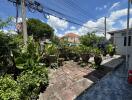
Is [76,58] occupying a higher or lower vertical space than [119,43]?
lower

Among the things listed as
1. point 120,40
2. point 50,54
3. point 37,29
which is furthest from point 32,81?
point 37,29

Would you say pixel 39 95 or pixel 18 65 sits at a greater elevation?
pixel 18 65

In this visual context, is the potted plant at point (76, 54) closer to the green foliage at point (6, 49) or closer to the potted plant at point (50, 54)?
the potted plant at point (50, 54)

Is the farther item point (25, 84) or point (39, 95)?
point (39, 95)

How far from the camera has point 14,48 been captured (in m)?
9.53

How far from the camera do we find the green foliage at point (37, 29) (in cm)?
4359

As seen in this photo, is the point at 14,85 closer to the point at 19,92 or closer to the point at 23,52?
the point at 19,92

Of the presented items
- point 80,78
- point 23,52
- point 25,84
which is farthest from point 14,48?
point 80,78

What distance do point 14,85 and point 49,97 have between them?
84.8 inches

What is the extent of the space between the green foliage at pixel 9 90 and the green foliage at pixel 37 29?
1405 inches

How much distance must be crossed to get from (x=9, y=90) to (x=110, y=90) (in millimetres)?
5287

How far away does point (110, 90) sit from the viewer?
9.20 metres

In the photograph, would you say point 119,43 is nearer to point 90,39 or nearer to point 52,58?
point 90,39

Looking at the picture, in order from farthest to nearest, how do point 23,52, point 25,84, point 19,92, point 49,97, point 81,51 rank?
1. point 81,51
2. point 23,52
3. point 49,97
4. point 25,84
5. point 19,92
